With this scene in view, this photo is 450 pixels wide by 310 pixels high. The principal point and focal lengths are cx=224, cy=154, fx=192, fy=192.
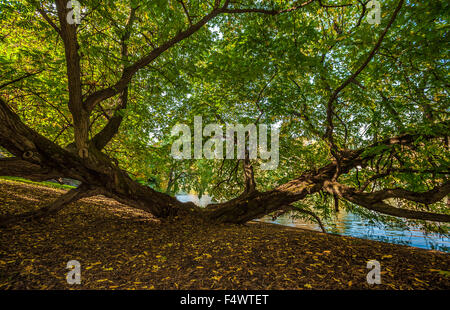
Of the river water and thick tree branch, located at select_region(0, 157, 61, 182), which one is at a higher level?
thick tree branch, located at select_region(0, 157, 61, 182)

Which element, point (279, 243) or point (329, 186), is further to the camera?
point (329, 186)

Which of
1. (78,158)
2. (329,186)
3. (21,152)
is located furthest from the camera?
(329,186)

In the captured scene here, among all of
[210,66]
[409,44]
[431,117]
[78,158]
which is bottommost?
[78,158]

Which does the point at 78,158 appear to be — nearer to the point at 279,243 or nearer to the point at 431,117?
the point at 279,243

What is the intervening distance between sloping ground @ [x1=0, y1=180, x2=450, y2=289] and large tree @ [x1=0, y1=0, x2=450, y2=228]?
88cm

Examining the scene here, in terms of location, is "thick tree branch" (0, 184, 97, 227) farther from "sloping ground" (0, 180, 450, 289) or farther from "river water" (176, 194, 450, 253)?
"river water" (176, 194, 450, 253)

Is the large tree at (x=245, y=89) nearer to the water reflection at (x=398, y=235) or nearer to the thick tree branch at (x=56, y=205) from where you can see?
the thick tree branch at (x=56, y=205)

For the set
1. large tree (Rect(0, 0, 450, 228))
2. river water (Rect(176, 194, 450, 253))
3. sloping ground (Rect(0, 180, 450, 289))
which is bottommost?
river water (Rect(176, 194, 450, 253))

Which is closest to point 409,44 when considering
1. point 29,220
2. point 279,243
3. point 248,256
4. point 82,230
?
point 279,243

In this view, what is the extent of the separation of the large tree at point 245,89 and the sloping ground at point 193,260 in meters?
0.88

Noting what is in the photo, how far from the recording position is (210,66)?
504 cm

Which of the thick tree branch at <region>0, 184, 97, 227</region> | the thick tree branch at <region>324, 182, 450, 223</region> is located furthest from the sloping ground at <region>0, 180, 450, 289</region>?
the thick tree branch at <region>324, 182, 450, 223</region>

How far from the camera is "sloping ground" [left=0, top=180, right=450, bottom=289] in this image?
2.54 m

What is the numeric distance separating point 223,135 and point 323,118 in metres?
3.23
